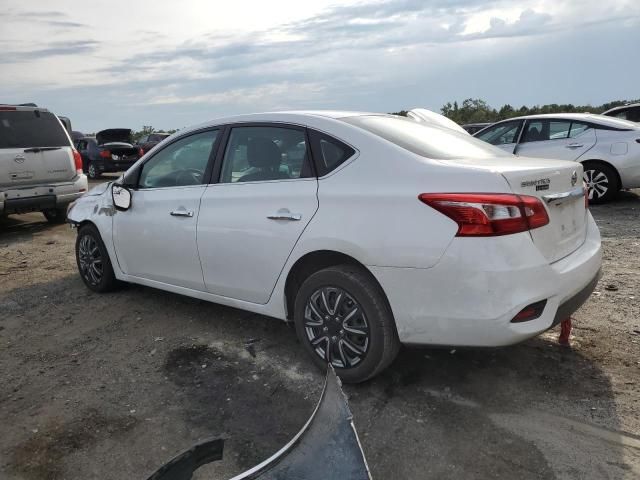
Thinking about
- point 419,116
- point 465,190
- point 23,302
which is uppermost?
point 419,116

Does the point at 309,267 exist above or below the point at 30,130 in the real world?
below

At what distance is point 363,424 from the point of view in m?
2.99

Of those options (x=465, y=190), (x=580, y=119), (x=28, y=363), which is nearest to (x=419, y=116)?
(x=465, y=190)

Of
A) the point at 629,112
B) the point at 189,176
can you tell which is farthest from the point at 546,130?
the point at 189,176

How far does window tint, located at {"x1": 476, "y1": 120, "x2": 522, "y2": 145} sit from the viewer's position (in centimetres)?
955

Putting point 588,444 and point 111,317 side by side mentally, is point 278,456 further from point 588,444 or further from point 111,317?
point 111,317

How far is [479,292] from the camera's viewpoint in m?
2.77

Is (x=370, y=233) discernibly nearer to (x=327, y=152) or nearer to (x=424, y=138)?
(x=327, y=152)

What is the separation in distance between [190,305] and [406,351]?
2.09 meters

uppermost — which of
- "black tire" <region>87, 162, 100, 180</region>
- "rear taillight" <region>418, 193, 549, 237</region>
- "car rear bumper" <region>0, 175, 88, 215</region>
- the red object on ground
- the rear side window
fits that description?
the rear side window

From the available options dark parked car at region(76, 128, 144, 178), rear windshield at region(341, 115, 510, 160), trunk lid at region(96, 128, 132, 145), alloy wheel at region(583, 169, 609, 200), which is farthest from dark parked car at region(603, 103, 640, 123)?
trunk lid at region(96, 128, 132, 145)

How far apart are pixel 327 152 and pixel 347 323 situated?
105 centimetres

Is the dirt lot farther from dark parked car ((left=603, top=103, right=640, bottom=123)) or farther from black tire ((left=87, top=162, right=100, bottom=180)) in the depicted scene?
black tire ((left=87, top=162, right=100, bottom=180))

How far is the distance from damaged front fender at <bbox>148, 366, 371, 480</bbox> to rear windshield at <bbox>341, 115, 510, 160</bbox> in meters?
1.54
